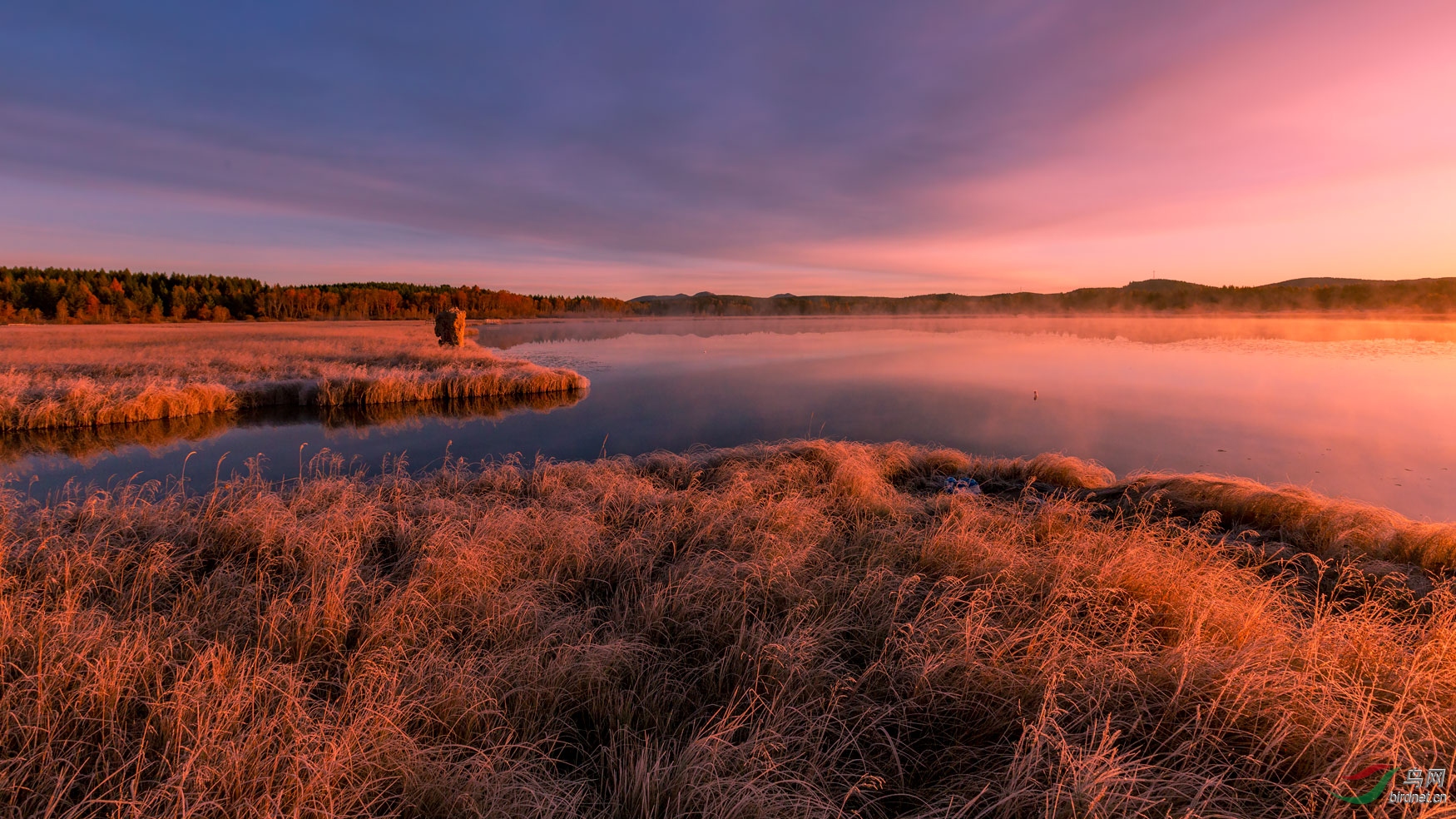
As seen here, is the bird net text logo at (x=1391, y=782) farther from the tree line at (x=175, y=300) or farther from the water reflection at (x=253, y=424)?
the tree line at (x=175, y=300)

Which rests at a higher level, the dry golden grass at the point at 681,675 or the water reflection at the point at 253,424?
the dry golden grass at the point at 681,675

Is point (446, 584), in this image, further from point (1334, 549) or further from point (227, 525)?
point (1334, 549)

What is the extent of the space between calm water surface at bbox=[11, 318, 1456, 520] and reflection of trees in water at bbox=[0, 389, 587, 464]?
0.12 meters

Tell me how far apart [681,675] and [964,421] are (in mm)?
16594

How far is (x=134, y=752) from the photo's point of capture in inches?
118

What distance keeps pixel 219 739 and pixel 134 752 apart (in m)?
0.51

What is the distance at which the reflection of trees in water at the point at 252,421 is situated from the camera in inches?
558

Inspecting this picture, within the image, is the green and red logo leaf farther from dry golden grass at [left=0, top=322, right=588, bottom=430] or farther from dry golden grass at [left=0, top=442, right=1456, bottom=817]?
dry golden grass at [left=0, top=322, right=588, bottom=430]

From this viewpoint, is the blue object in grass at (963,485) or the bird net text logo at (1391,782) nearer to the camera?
the bird net text logo at (1391,782)

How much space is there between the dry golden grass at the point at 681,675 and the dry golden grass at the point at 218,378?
14.2m

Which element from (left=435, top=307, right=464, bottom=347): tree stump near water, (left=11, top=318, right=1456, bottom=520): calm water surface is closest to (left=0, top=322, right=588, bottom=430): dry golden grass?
(left=11, top=318, right=1456, bottom=520): calm water surface

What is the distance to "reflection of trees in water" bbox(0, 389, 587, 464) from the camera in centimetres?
1417

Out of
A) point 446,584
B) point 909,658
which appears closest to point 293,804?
point 446,584

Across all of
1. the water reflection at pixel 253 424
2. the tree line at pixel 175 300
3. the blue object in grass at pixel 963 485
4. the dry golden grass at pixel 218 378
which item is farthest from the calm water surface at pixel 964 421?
the tree line at pixel 175 300
